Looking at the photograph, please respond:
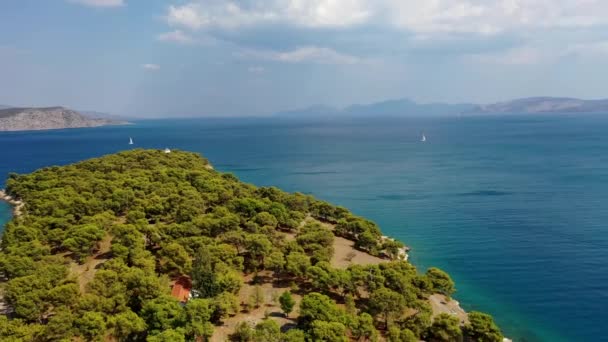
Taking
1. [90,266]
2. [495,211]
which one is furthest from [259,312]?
[495,211]

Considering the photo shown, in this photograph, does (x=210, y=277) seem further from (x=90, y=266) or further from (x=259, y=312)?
(x=90, y=266)

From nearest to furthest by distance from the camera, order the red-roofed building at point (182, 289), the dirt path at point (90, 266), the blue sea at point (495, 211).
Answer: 1. the red-roofed building at point (182, 289)
2. the blue sea at point (495, 211)
3. the dirt path at point (90, 266)

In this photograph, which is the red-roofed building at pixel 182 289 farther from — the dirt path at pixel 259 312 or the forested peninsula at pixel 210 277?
the dirt path at pixel 259 312

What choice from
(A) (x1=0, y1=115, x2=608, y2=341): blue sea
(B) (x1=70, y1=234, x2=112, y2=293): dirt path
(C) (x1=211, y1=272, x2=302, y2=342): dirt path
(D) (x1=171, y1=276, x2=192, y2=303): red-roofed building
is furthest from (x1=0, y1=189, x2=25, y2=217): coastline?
(C) (x1=211, y1=272, x2=302, y2=342): dirt path

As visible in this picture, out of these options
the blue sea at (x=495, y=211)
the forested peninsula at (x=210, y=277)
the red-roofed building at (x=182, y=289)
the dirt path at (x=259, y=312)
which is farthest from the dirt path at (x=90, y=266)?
the blue sea at (x=495, y=211)

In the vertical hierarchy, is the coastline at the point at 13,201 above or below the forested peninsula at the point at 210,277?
below


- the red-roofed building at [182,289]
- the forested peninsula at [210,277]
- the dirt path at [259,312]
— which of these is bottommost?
the dirt path at [259,312]
